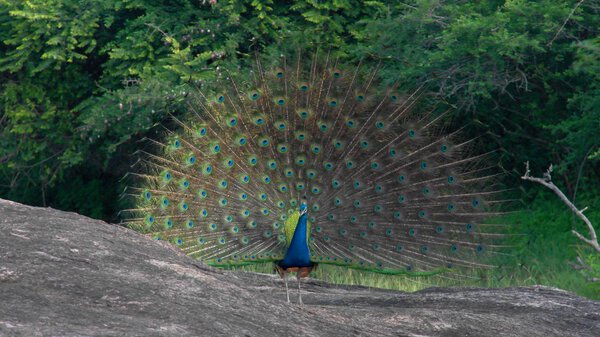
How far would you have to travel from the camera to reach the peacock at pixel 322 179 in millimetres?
9898

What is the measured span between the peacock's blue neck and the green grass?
2.43m

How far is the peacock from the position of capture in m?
9.90

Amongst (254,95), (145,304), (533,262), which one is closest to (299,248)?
(254,95)

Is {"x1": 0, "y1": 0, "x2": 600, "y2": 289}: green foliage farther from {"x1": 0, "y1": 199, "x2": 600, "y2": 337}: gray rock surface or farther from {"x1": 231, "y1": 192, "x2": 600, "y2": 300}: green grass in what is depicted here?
{"x1": 0, "y1": 199, "x2": 600, "y2": 337}: gray rock surface

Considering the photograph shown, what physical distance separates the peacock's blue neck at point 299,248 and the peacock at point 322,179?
3.85 ft

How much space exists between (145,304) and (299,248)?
362 centimetres

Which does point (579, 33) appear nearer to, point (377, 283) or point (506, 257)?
point (506, 257)

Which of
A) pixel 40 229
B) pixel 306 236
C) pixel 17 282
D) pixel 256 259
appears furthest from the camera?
pixel 256 259

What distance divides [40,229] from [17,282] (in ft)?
3.46

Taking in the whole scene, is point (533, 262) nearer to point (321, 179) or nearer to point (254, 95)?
point (321, 179)

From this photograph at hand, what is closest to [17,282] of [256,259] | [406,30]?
[256,259]

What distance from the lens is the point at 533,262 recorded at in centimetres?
1195

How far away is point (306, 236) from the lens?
8.42 meters

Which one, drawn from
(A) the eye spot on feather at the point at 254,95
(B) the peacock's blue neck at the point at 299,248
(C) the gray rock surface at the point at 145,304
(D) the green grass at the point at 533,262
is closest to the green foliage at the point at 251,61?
(D) the green grass at the point at 533,262
